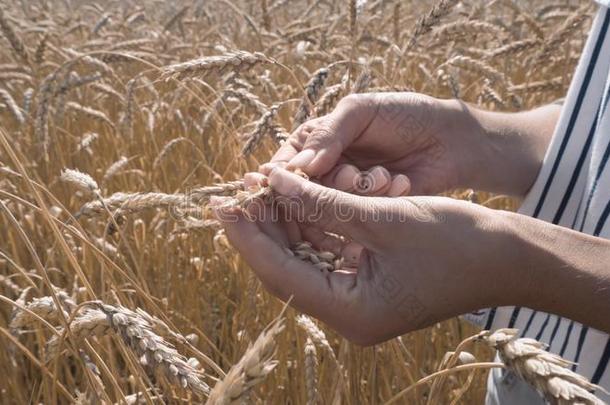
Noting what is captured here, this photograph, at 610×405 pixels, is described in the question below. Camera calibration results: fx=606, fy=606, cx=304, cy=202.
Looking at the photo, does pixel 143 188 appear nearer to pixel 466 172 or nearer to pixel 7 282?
pixel 7 282

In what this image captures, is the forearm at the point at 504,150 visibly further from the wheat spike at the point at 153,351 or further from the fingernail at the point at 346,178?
the wheat spike at the point at 153,351

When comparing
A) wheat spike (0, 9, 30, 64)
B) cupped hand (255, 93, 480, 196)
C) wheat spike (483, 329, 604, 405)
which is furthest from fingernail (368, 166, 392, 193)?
wheat spike (0, 9, 30, 64)

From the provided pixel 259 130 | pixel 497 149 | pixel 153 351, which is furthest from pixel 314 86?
pixel 153 351

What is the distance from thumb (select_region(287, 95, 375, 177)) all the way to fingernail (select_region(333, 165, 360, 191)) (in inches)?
0.8

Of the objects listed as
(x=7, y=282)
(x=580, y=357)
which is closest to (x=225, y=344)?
(x=7, y=282)

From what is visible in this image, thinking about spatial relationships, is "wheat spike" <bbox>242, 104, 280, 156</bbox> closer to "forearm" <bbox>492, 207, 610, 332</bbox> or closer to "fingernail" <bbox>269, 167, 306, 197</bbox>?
"fingernail" <bbox>269, 167, 306, 197</bbox>

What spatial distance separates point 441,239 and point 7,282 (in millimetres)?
883

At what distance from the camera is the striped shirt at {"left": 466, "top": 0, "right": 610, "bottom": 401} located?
903mm

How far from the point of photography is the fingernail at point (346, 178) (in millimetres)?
1030

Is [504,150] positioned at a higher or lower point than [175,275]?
higher

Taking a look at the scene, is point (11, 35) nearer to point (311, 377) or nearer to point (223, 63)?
point (223, 63)

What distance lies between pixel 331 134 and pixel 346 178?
0.08 metres

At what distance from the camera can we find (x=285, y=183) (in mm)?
825

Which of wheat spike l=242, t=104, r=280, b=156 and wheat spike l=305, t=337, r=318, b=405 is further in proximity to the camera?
wheat spike l=242, t=104, r=280, b=156
